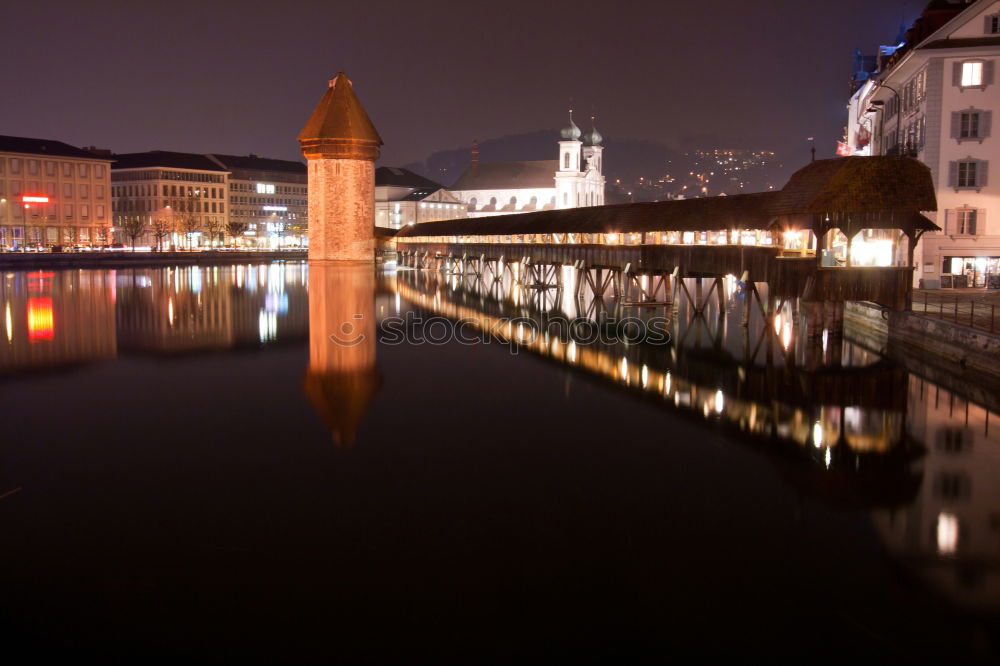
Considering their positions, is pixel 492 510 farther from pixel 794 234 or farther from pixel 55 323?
pixel 55 323

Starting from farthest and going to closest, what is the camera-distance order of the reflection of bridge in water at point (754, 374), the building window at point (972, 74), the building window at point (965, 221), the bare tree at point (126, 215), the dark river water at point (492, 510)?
the bare tree at point (126, 215)
the building window at point (965, 221)
the building window at point (972, 74)
the reflection of bridge in water at point (754, 374)
the dark river water at point (492, 510)

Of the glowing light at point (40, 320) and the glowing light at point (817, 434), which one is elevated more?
the glowing light at point (40, 320)

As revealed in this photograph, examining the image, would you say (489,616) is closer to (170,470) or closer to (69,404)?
(170,470)

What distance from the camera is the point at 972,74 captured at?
23.5 m

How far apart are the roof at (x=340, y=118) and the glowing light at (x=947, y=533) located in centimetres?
4599

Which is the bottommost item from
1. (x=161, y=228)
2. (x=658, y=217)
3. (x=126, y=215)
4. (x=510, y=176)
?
(x=658, y=217)

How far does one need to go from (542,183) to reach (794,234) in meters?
80.0

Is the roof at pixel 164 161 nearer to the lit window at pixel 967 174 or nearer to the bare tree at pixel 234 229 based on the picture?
the bare tree at pixel 234 229

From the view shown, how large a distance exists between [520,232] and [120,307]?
16.4m

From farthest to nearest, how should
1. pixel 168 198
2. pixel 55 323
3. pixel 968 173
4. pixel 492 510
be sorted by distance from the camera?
pixel 168 198, pixel 968 173, pixel 55 323, pixel 492 510

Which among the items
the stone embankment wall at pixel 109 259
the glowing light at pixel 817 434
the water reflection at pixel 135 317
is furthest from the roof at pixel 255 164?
the glowing light at pixel 817 434

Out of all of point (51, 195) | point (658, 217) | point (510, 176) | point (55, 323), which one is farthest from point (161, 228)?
point (658, 217)

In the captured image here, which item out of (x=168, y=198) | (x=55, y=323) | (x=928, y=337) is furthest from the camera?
(x=168, y=198)

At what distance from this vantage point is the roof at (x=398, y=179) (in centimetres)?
9056
